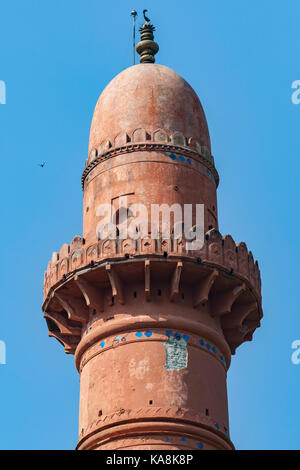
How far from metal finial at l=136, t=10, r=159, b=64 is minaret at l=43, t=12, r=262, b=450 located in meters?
1.62

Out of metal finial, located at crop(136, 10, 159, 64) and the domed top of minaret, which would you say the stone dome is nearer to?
the domed top of minaret

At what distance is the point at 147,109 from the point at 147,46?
2714 mm

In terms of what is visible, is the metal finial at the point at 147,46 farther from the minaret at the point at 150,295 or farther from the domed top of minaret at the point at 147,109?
the minaret at the point at 150,295

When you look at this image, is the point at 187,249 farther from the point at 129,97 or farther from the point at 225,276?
the point at 129,97

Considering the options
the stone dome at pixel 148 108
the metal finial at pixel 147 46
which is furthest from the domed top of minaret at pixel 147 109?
the metal finial at pixel 147 46

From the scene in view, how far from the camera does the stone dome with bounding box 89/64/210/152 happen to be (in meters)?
30.9

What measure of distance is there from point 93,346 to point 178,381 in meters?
2.34

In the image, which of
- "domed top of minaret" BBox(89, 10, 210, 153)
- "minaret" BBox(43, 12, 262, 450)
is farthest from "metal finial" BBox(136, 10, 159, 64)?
"minaret" BBox(43, 12, 262, 450)

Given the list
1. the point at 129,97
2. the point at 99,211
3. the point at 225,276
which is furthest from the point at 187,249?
the point at 129,97

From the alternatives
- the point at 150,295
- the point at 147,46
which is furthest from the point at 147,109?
the point at 150,295

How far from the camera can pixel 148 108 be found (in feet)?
102
